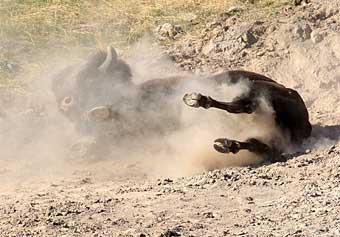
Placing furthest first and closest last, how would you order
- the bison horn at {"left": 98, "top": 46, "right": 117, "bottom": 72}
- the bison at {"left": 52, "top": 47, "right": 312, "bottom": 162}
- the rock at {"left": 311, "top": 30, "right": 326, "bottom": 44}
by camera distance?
the rock at {"left": 311, "top": 30, "right": 326, "bottom": 44}
the bison horn at {"left": 98, "top": 46, "right": 117, "bottom": 72}
the bison at {"left": 52, "top": 47, "right": 312, "bottom": 162}

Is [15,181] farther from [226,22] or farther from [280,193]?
[226,22]

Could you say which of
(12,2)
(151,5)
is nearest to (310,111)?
(151,5)

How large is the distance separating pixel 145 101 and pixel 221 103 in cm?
116

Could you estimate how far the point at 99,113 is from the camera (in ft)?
26.2

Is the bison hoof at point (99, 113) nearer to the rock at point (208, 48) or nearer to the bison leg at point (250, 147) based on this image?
the bison leg at point (250, 147)

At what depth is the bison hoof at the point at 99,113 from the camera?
26.0 ft

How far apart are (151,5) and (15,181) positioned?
5501 mm

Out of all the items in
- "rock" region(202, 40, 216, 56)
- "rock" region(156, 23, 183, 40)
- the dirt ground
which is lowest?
the dirt ground

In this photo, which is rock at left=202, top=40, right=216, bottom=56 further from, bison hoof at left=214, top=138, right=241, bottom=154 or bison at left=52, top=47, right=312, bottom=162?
bison hoof at left=214, top=138, right=241, bottom=154

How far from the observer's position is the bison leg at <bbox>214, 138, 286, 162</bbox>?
23.6 feet

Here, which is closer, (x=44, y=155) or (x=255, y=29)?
(x=44, y=155)

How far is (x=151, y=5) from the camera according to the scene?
41.2 ft

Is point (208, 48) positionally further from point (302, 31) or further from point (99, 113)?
point (99, 113)

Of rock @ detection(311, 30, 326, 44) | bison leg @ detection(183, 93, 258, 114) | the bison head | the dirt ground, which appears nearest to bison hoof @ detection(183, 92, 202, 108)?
bison leg @ detection(183, 93, 258, 114)
